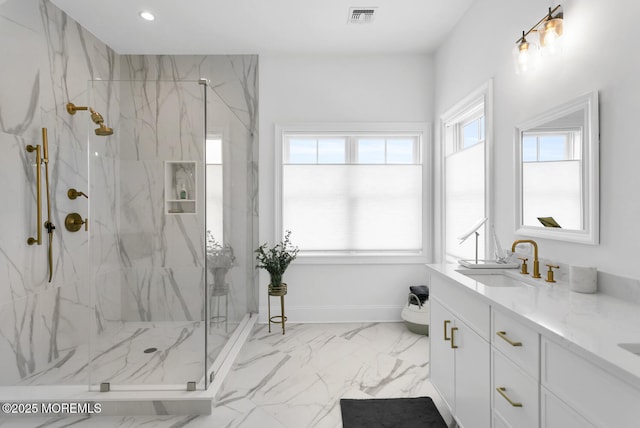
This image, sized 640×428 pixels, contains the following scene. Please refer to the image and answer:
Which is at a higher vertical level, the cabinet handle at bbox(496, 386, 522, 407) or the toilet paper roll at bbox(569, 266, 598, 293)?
the toilet paper roll at bbox(569, 266, 598, 293)

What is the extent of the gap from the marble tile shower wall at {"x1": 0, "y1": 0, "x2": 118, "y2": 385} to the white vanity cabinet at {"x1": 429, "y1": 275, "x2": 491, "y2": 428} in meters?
2.22

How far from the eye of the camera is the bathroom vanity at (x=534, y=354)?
0.84 m

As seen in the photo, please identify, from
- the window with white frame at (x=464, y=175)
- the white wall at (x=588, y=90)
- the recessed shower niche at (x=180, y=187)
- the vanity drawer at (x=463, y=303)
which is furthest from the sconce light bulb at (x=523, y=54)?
the recessed shower niche at (x=180, y=187)

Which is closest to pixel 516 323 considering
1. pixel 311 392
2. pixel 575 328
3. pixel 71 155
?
pixel 575 328

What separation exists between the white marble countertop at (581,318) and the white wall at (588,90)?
0.20 m

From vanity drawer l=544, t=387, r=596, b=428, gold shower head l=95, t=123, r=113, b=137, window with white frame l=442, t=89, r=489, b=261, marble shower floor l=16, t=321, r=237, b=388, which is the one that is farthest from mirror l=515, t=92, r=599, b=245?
gold shower head l=95, t=123, r=113, b=137

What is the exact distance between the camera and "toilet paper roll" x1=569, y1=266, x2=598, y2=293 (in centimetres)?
146

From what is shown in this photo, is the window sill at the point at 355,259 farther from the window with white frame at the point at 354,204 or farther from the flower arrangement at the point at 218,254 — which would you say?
the flower arrangement at the point at 218,254

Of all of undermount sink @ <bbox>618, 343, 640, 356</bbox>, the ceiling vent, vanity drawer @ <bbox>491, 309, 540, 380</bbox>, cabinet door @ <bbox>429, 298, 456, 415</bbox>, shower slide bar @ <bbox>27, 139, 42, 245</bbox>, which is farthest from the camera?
the ceiling vent

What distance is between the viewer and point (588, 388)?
886 mm

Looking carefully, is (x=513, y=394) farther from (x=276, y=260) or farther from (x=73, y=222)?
(x=73, y=222)

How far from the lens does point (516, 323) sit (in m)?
1.22

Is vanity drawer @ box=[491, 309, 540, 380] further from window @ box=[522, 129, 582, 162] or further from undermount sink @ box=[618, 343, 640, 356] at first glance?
window @ box=[522, 129, 582, 162]

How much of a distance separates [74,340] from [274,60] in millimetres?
3063
